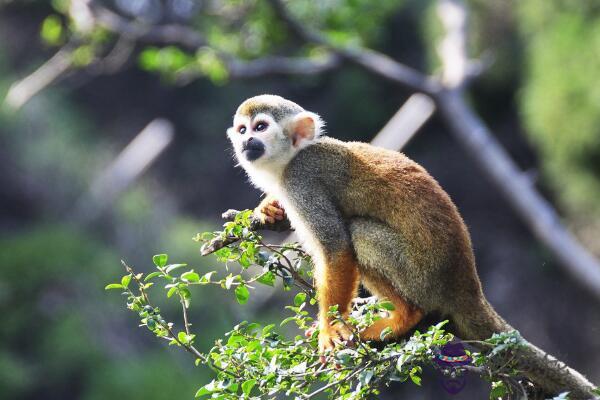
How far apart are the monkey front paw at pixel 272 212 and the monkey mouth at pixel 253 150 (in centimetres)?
28

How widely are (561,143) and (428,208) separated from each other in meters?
6.13

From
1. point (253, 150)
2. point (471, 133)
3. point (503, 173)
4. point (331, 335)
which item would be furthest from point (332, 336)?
point (471, 133)

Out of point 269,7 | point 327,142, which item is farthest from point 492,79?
point 327,142

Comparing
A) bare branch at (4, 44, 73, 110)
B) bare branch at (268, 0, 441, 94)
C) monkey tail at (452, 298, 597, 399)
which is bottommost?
monkey tail at (452, 298, 597, 399)

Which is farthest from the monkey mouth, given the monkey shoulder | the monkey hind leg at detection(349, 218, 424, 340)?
the monkey hind leg at detection(349, 218, 424, 340)

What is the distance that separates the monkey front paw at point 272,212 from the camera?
4246 mm

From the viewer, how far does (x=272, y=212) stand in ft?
14.1

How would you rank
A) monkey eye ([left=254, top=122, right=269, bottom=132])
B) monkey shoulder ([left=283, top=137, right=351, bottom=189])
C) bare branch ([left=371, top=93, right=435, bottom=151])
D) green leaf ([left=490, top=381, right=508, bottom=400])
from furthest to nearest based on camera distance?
1. bare branch ([left=371, top=93, right=435, bottom=151])
2. monkey eye ([left=254, top=122, right=269, bottom=132])
3. monkey shoulder ([left=283, top=137, right=351, bottom=189])
4. green leaf ([left=490, top=381, right=508, bottom=400])

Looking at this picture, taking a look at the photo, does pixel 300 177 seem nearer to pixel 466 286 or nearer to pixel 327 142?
pixel 327 142

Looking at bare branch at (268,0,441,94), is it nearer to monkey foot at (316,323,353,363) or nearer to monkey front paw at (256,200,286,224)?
monkey front paw at (256,200,286,224)

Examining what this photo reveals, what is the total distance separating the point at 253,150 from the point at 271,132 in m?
0.13

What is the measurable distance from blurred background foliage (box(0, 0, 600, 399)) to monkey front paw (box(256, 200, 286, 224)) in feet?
15.4

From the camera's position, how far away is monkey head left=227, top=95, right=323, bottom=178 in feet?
13.6

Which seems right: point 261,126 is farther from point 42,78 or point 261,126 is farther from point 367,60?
point 42,78
